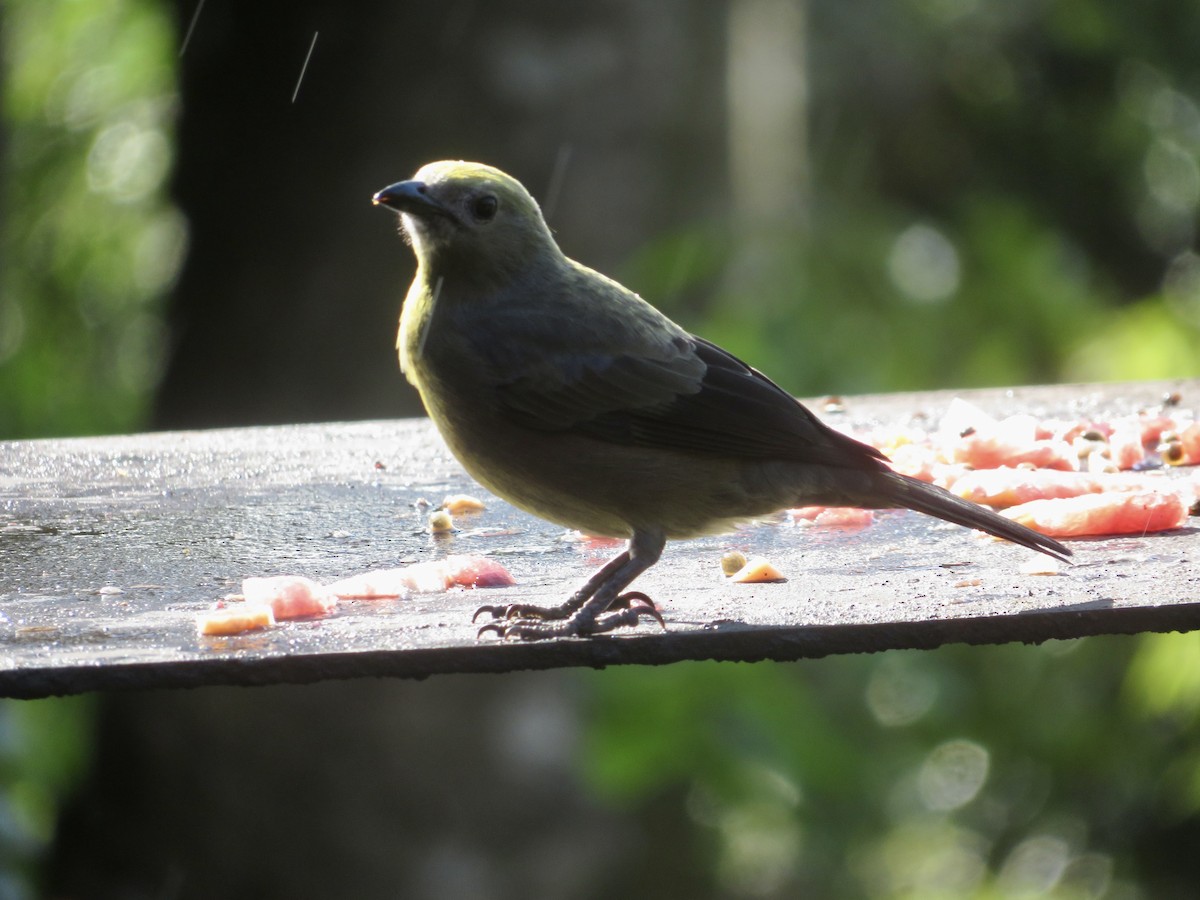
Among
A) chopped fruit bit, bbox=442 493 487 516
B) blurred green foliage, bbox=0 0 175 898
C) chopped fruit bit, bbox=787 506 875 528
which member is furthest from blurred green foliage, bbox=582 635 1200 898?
blurred green foliage, bbox=0 0 175 898

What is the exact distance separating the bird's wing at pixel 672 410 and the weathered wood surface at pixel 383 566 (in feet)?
0.91

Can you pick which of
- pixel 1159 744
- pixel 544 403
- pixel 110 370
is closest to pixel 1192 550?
pixel 544 403

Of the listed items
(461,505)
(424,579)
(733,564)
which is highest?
(733,564)

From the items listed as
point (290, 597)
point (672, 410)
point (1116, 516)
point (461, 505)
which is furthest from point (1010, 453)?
point (290, 597)

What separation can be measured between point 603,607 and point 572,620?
0.13 m

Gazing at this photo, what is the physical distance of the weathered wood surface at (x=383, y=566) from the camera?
2824mm

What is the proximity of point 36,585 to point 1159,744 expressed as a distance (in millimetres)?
6623

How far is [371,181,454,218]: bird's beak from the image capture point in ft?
13.7

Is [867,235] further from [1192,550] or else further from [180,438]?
[1192,550]

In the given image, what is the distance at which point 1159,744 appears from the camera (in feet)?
27.6

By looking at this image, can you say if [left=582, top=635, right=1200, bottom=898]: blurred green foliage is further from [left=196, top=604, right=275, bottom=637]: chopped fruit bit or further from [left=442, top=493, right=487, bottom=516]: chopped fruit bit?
[left=196, top=604, right=275, bottom=637]: chopped fruit bit

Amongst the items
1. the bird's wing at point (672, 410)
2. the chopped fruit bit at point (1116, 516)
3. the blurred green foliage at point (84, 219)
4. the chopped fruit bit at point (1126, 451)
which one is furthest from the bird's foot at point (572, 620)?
the blurred green foliage at point (84, 219)

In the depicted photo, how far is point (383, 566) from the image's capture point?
375cm

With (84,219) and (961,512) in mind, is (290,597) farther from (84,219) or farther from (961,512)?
(84,219)
